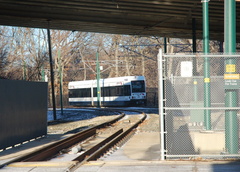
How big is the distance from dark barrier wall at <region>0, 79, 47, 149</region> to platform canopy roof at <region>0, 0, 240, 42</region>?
18.0 feet

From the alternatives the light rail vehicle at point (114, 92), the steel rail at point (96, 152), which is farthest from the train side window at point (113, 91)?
the steel rail at point (96, 152)

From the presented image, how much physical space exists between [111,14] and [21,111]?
9.98m

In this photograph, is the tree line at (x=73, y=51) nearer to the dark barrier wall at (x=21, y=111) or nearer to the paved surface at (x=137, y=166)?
the dark barrier wall at (x=21, y=111)

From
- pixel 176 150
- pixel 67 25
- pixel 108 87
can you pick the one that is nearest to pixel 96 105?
pixel 108 87

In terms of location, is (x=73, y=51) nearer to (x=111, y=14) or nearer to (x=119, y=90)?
(x=119, y=90)

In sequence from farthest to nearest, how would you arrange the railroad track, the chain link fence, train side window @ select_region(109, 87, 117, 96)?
1. train side window @ select_region(109, 87, 117, 96)
2. the railroad track
3. the chain link fence

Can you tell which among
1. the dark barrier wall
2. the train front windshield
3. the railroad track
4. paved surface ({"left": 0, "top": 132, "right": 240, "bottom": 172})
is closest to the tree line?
the train front windshield

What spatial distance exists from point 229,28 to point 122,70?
64638 mm

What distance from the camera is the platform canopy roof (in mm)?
20141

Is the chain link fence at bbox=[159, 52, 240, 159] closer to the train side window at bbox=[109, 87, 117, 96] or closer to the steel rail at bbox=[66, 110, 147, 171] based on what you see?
the steel rail at bbox=[66, 110, 147, 171]

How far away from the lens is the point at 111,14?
23.0 meters

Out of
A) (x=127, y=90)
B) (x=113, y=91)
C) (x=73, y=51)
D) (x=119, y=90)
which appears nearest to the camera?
(x=127, y=90)

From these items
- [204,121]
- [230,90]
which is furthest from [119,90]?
[230,90]

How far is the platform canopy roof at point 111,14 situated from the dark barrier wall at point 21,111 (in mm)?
5488
